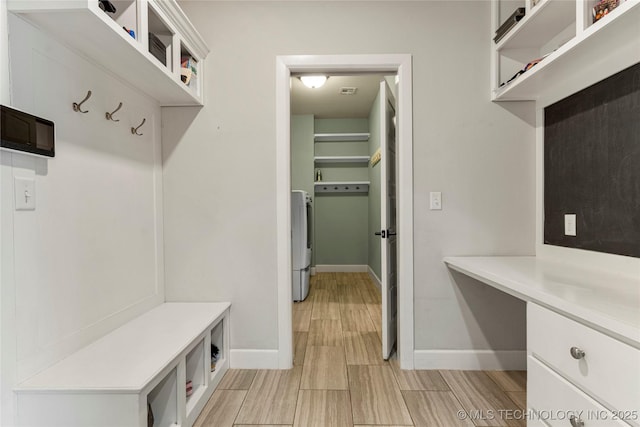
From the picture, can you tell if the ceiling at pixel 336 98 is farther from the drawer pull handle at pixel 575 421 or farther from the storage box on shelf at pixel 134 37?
the drawer pull handle at pixel 575 421

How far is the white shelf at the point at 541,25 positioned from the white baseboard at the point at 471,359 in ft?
6.44

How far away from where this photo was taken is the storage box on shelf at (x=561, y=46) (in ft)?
4.02

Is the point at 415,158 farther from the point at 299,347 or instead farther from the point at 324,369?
the point at 299,347

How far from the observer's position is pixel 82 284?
140 centimetres

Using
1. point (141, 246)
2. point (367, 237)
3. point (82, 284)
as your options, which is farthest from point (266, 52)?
point (367, 237)

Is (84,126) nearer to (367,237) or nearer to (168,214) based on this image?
(168,214)

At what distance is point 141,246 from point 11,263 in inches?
30.4

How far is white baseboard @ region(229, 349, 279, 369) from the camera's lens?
2.10 metres

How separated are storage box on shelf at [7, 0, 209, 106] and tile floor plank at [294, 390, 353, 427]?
189 centimetres

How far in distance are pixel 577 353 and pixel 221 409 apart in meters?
1.62

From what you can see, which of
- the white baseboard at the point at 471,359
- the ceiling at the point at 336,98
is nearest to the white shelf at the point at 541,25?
the ceiling at the point at 336,98

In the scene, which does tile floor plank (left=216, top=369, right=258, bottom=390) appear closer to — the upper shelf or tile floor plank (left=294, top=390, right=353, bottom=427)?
tile floor plank (left=294, top=390, right=353, bottom=427)

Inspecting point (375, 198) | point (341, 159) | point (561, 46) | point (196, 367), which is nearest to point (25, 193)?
point (196, 367)

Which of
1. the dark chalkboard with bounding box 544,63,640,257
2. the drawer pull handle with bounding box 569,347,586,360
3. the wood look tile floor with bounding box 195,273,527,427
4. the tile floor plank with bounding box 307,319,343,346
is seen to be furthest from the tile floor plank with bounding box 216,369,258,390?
the dark chalkboard with bounding box 544,63,640,257
